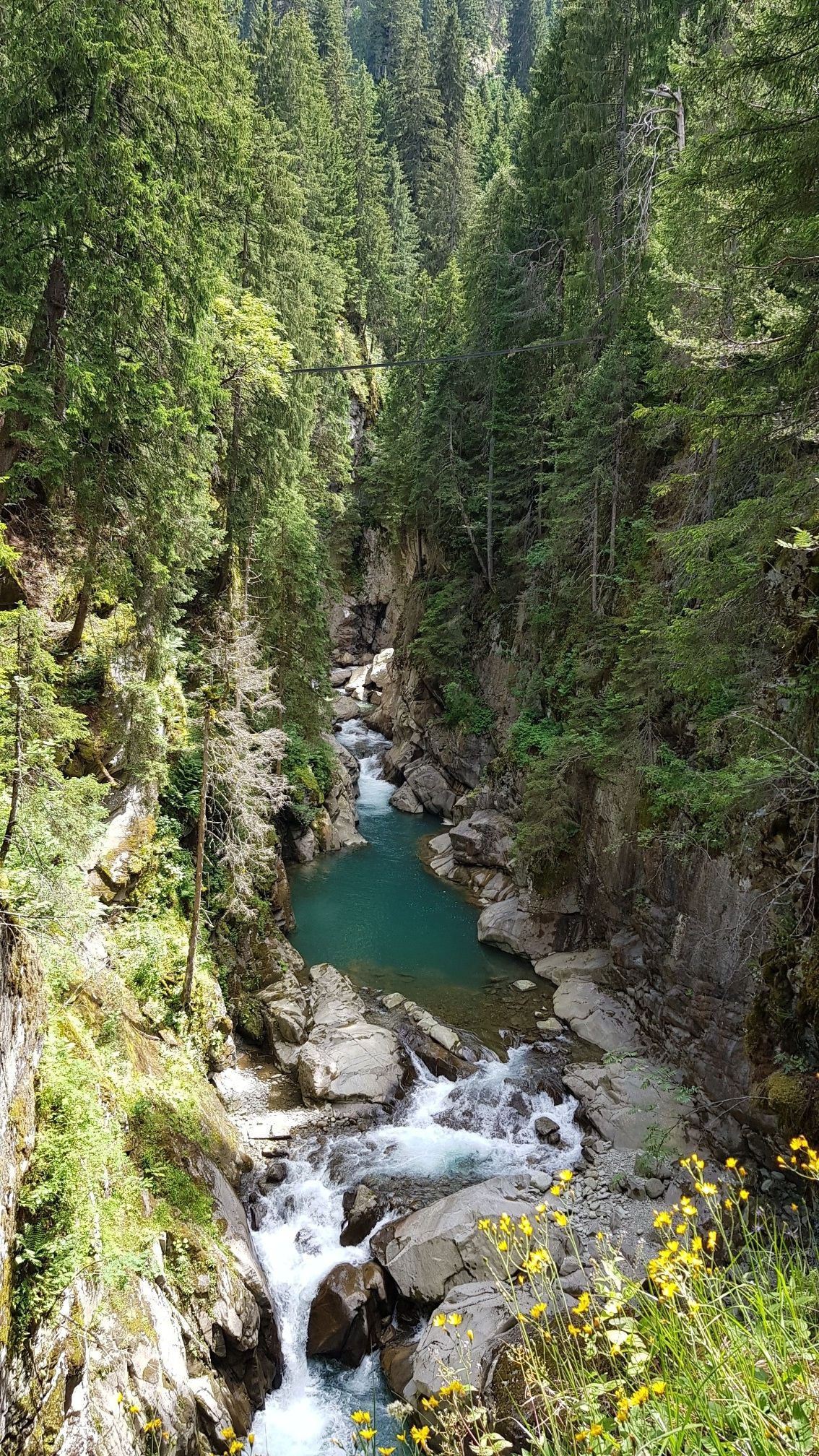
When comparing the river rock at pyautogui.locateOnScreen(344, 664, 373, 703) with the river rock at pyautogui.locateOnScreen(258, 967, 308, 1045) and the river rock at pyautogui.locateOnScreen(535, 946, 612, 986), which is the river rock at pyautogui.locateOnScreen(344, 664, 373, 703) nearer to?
the river rock at pyautogui.locateOnScreen(535, 946, 612, 986)

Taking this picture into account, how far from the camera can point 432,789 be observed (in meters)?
27.5

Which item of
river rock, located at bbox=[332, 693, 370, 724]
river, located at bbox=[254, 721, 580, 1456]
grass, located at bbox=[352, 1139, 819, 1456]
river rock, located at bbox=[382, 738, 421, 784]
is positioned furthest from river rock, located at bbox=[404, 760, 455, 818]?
grass, located at bbox=[352, 1139, 819, 1456]

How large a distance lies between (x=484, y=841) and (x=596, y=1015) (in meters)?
7.82

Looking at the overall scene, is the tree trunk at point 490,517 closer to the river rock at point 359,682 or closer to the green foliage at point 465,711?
the green foliage at point 465,711

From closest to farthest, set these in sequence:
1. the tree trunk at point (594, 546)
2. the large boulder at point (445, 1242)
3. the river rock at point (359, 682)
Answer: the large boulder at point (445, 1242)
the tree trunk at point (594, 546)
the river rock at point (359, 682)

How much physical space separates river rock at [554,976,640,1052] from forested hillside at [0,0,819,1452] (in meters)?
3.17

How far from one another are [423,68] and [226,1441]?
194ft

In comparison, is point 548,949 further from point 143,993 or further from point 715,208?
point 715,208

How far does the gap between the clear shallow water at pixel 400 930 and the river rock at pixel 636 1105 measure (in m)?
2.56

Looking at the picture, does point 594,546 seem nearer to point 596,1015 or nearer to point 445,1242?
point 596,1015

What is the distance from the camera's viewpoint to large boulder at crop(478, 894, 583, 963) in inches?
687

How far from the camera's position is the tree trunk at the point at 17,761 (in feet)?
21.2

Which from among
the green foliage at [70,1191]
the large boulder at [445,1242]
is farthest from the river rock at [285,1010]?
the green foliage at [70,1191]

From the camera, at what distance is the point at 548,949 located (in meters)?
17.5
